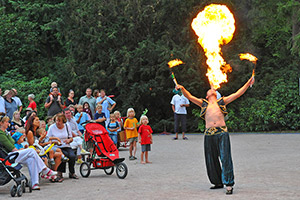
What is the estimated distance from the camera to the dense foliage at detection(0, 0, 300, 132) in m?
28.0

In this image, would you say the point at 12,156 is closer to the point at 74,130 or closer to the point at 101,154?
the point at 101,154

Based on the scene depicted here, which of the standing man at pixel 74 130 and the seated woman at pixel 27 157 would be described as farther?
the standing man at pixel 74 130

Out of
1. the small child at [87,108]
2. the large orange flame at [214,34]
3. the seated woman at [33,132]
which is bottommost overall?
the seated woman at [33,132]

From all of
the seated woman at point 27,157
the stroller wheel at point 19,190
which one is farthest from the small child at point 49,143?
→ the stroller wheel at point 19,190

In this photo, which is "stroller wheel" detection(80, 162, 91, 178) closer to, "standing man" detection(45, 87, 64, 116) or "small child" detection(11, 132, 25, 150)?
"small child" detection(11, 132, 25, 150)

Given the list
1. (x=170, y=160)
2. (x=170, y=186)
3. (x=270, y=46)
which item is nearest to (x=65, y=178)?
(x=170, y=186)

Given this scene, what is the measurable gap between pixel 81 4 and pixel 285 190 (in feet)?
72.0

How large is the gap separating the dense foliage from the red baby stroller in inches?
569

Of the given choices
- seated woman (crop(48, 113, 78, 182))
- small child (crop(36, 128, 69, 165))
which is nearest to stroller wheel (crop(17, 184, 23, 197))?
small child (crop(36, 128, 69, 165))

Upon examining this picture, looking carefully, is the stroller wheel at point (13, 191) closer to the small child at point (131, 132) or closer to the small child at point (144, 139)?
the small child at point (144, 139)

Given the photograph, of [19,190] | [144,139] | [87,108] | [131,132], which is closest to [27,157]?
[19,190]

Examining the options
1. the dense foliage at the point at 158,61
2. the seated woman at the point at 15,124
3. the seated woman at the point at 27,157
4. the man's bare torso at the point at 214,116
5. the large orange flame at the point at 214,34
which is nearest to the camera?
the man's bare torso at the point at 214,116

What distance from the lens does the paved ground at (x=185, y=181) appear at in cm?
984

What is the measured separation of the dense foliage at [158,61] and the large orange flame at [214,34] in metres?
14.8
